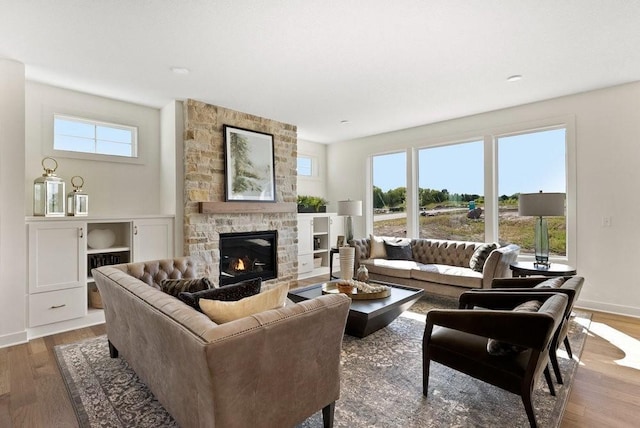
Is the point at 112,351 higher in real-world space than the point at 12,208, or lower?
lower

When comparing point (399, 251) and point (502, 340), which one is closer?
point (502, 340)

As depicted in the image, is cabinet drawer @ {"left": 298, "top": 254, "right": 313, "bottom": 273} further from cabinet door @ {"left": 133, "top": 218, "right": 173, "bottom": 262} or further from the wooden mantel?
cabinet door @ {"left": 133, "top": 218, "right": 173, "bottom": 262}

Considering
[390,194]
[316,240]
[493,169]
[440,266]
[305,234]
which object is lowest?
[440,266]

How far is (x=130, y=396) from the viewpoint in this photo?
2.23 meters

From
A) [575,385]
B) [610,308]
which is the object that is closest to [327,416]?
[575,385]

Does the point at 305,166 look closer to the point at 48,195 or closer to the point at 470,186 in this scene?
the point at 470,186

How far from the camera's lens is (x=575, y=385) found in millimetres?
2336

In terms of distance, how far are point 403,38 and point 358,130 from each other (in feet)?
10.6

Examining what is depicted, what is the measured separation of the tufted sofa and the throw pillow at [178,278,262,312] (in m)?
0.18

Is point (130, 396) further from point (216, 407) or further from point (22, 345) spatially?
point (22, 345)

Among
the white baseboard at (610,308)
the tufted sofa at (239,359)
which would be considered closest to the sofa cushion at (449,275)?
the white baseboard at (610,308)

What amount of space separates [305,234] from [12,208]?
152 inches

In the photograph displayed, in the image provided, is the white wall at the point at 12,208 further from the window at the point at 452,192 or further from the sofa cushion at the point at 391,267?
the window at the point at 452,192

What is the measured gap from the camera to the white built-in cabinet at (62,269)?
331cm
